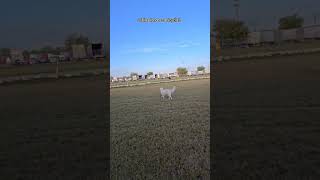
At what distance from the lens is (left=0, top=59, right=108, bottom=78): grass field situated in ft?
7.04

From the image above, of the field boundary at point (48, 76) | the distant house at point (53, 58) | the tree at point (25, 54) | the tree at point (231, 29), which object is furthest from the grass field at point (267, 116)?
the tree at point (25, 54)

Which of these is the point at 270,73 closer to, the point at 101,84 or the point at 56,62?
the point at 101,84

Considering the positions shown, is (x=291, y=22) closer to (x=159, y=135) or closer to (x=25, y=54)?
(x=159, y=135)

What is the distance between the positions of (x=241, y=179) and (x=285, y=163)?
0.35 m

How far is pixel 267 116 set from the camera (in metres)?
2.50

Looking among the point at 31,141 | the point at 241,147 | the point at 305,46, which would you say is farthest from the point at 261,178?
the point at 31,141

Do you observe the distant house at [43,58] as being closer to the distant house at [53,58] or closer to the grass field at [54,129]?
the distant house at [53,58]

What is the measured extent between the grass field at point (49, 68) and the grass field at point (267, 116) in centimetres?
85

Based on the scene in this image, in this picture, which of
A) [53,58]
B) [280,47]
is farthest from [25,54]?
[280,47]

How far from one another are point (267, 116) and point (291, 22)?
2.45 feet

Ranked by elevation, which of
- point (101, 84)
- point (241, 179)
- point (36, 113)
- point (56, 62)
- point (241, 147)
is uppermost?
point (56, 62)

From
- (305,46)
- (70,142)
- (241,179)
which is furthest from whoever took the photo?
(305,46)

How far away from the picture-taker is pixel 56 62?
7.54ft

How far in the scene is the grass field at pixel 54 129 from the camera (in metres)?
2.15
